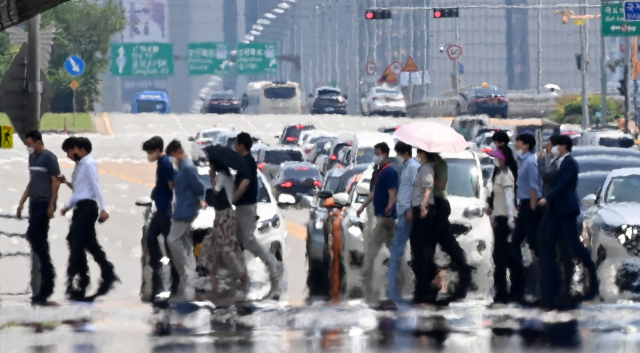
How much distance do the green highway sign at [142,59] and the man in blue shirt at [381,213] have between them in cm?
7684

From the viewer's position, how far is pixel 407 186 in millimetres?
13516

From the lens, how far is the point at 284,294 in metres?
14.4

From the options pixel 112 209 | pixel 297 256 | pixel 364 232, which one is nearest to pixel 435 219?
pixel 364 232

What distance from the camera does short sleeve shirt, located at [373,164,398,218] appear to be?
45.3 ft

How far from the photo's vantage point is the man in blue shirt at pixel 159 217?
13.9m

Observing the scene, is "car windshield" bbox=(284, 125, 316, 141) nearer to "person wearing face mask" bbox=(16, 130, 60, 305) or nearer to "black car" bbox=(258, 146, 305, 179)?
"black car" bbox=(258, 146, 305, 179)

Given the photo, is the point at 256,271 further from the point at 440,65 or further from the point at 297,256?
the point at 440,65

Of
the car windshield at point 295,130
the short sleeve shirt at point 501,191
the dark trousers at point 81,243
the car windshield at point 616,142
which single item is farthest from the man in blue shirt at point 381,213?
the car windshield at point 295,130

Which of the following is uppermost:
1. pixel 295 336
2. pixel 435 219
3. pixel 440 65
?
pixel 440 65

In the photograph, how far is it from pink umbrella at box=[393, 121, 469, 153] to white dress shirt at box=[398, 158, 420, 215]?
25cm

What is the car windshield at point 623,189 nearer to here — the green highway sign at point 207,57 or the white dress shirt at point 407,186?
the white dress shirt at point 407,186

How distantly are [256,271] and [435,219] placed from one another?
9.56ft

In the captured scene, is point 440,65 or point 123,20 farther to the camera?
point 440,65

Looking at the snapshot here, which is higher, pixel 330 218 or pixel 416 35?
pixel 416 35
